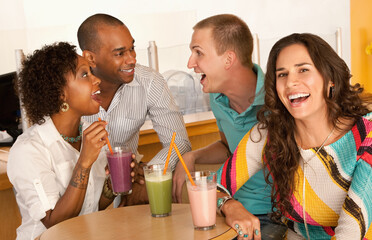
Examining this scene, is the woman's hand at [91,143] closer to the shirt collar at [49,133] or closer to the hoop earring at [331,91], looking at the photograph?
the shirt collar at [49,133]

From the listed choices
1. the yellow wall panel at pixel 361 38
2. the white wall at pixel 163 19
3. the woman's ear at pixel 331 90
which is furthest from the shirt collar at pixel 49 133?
the yellow wall panel at pixel 361 38

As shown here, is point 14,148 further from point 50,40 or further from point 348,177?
point 50,40

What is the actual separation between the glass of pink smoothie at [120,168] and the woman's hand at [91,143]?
8 cm

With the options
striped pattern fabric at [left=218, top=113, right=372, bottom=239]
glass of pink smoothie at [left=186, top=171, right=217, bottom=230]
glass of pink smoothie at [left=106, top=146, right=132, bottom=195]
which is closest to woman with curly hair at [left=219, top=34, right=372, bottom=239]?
striped pattern fabric at [left=218, top=113, right=372, bottom=239]

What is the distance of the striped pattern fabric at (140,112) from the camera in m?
2.57

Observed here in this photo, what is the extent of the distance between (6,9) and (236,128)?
9.72 feet

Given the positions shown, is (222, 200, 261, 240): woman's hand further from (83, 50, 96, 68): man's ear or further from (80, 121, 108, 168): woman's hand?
(83, 50, 96, 68): man's ear

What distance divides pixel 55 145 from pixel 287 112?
2.86 feet

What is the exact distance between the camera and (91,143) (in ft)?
6.12

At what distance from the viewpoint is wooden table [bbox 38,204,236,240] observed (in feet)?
5.04

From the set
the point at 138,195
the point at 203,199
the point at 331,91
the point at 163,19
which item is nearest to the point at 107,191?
the point at 138,195

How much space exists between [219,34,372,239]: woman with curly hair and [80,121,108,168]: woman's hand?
0.47 metres

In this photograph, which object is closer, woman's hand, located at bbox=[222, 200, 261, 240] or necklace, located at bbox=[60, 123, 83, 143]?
woman's hand, located at bbox=[222, 200, 261, 240]

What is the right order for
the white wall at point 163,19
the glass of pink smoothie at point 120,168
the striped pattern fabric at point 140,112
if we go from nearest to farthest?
the glass of pink smoothie at point 120,168 → the striped pattern fabric at point 140,112 → the white wall at point 163,19
